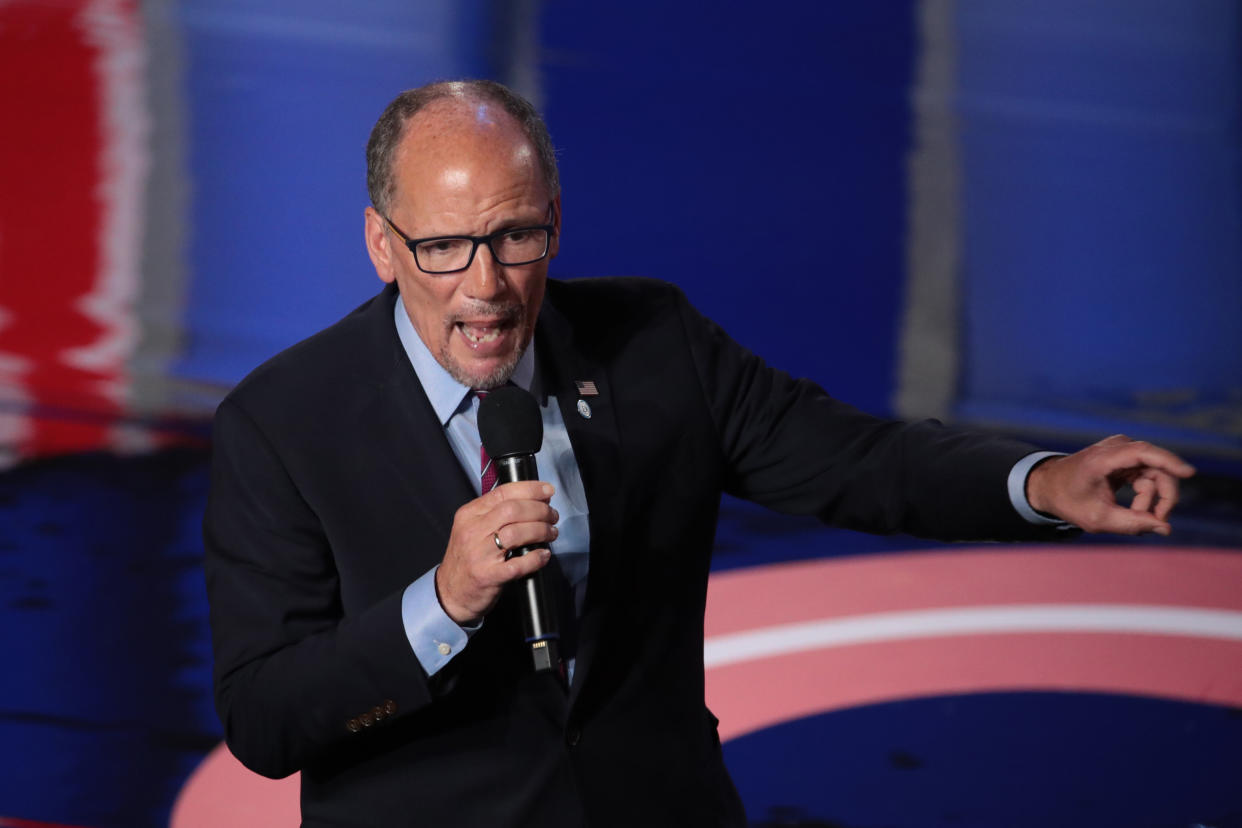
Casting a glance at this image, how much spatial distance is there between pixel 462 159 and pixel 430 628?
44cm

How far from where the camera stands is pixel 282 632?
1392 millimetres

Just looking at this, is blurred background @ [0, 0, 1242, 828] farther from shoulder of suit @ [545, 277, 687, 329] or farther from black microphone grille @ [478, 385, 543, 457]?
black microphone grille @ [478, 385, 543, 457]

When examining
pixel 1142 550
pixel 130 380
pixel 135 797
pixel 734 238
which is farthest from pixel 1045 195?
pixel 135 797

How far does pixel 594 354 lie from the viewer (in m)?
1.60

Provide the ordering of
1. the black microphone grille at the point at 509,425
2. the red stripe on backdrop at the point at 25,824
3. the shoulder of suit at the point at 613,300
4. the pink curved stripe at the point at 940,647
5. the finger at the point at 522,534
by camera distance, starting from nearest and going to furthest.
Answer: the finger at the point at 522,534 < the black microphone grille at the point at 509,425 < the shoulder of suit at the point at 613,300 < the red stripe on backdrop at the point at 25,824 < the pink curved stripe at the point at 940,647

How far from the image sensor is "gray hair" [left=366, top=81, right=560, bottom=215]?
4.64ft

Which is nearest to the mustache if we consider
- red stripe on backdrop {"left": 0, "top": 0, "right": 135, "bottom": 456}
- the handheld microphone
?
the handheld microphone

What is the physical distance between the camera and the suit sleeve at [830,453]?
1.54 meters

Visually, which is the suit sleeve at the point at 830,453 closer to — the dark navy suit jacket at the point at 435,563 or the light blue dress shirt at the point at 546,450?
the dark navy suit jacket at the point at 435,563

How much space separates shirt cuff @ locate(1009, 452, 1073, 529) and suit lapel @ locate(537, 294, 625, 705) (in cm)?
40

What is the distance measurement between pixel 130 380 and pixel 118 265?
0.63 m

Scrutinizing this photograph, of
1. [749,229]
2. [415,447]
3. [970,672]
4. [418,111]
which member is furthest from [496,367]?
[749,229]

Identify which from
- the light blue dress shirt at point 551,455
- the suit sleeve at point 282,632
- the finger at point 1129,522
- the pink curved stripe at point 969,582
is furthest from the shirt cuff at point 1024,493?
the pink curved stripe at point 969,582

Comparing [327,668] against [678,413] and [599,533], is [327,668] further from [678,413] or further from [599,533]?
[678,413]
